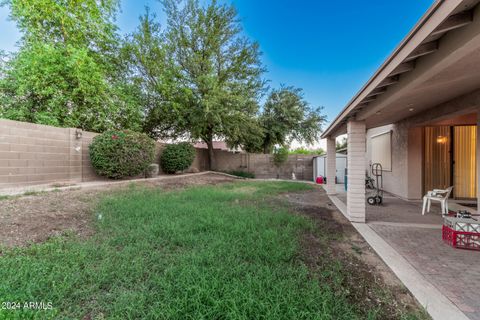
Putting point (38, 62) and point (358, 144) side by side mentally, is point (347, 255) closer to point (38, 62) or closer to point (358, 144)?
point (358, 144)

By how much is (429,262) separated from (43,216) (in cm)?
577

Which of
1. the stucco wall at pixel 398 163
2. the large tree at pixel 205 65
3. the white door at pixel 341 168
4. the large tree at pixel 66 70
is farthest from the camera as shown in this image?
the white door at pixel 341 168

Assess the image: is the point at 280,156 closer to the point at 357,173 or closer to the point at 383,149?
the point at 383,149

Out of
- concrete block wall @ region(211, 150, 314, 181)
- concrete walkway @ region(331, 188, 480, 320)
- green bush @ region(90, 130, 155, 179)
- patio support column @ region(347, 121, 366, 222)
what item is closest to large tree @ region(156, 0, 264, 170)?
concrete block wall @ region(211, 150, 314, 181)

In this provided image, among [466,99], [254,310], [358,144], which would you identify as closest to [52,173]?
[254,310]

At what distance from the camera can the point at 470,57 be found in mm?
2258

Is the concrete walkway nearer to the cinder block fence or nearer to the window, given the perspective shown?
the window

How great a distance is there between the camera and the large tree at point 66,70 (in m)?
7.71

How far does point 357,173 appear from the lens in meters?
4.35

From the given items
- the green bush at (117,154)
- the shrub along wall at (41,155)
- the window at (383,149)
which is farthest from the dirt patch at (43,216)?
the window at (383,149)

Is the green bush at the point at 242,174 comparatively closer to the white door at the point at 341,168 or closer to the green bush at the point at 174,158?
the green bush at the point at 174,158

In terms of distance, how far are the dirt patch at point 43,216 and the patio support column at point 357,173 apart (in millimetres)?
4751

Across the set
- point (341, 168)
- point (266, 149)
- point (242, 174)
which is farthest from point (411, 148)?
point (266, 149)

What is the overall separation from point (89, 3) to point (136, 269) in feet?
42.2
